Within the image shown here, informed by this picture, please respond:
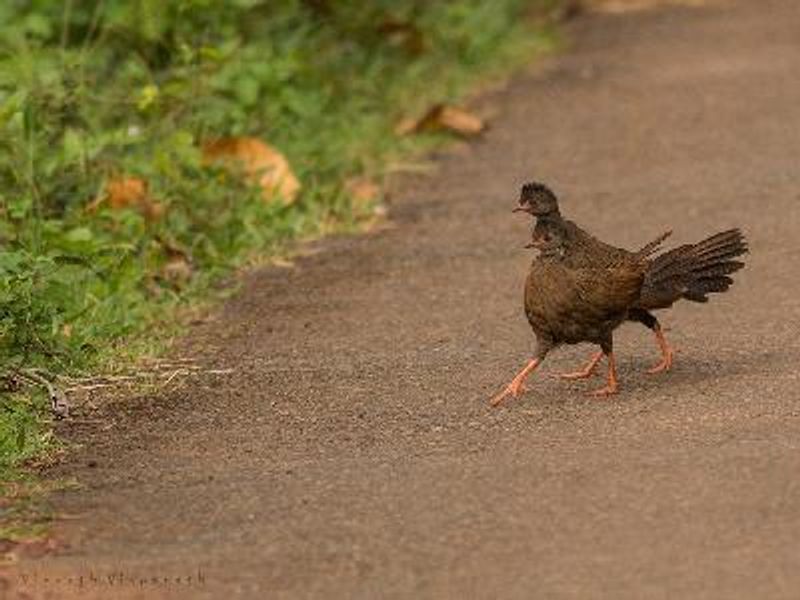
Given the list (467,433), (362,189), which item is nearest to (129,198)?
(362,189)

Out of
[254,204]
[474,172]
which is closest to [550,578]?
[254,204]

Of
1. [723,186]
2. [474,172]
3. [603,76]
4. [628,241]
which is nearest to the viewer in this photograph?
[628,241]

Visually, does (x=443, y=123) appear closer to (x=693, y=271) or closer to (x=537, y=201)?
(x=693, y=271)

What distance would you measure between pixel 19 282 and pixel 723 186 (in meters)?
3.53

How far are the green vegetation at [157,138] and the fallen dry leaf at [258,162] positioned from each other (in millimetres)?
82

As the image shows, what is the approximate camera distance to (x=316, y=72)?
35.1 ft

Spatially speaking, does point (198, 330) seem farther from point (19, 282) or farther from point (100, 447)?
point (100, 447)

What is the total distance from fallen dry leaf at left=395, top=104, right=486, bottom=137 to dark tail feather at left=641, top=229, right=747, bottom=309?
3938 millimetres

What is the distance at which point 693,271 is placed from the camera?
6.39 meters

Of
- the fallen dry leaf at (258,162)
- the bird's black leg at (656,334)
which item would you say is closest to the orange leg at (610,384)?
the bird's black leg at (656,334)

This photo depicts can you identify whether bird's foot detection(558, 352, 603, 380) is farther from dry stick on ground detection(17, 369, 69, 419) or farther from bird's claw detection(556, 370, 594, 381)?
dry stick on ground detection(17, 369, 69, 419)

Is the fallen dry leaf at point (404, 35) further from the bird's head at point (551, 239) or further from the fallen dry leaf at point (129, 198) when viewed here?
the bird's head at point (551, 239)

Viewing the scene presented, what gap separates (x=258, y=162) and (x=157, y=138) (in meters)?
0.43

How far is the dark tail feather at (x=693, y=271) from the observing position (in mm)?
6328
